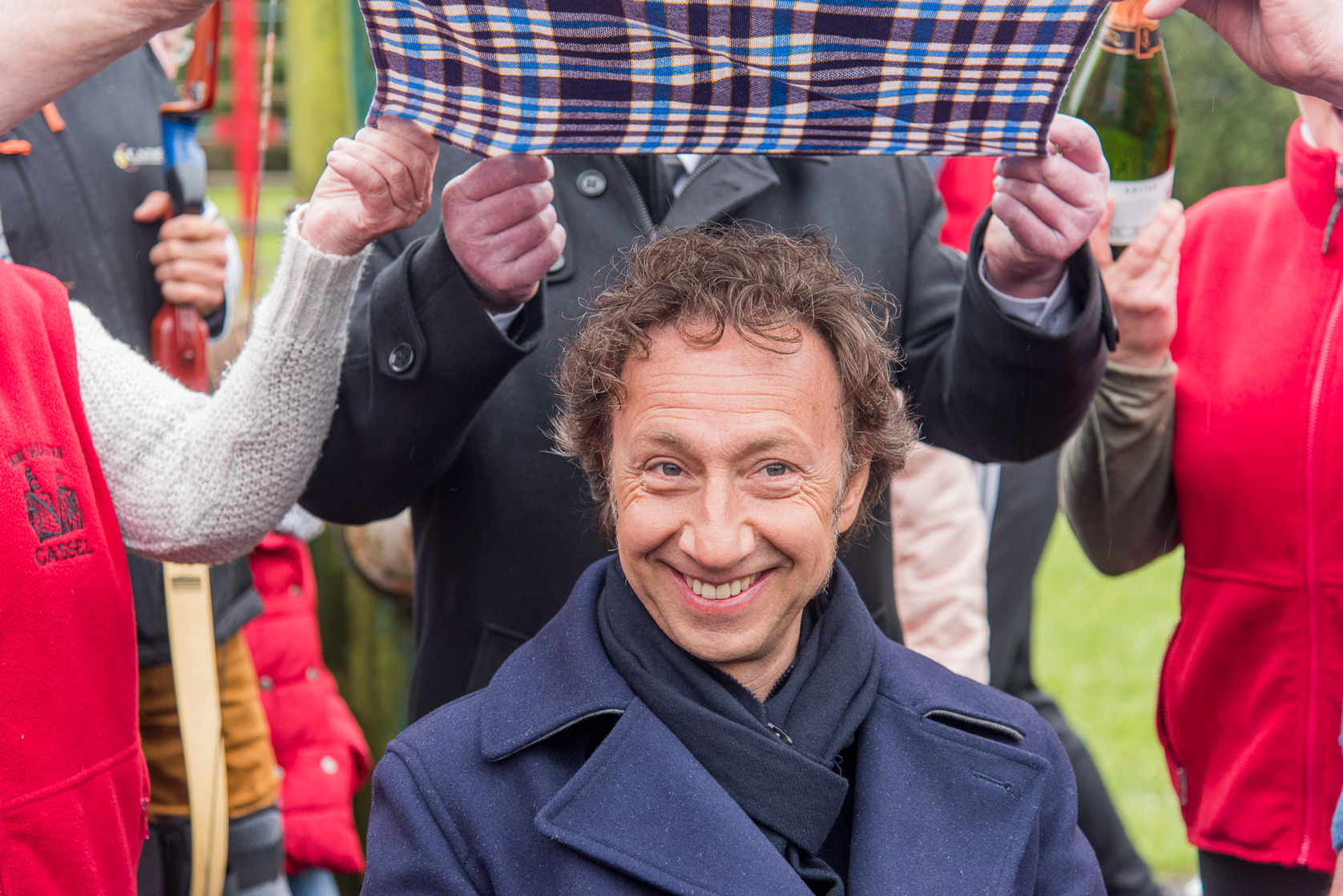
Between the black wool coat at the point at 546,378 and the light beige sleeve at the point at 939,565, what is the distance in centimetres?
133

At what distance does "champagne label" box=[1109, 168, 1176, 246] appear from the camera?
257cm

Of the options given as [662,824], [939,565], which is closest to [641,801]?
[662,824]

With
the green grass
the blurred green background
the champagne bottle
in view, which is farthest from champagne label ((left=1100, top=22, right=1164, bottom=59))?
the green grass

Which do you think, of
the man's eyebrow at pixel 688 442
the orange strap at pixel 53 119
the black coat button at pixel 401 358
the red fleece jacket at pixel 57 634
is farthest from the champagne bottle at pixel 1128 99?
the orange strap at pixel 53 119

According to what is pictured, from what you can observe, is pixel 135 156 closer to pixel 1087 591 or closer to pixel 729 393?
pixel 729 393

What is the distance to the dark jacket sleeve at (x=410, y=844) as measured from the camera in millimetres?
1825

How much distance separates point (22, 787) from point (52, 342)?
67cm

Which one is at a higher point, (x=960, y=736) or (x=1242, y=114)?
(x=960, y=736)

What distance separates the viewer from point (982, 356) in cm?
234

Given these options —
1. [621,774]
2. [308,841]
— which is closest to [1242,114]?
[308,841]

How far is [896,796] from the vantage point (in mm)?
1999

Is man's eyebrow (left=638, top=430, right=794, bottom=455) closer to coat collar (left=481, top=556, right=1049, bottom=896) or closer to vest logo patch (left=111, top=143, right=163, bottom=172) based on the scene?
coat collar (left=481, top=556, right=1049, bottom=896)

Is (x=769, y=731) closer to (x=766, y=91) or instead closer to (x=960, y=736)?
(x=960, y=736)

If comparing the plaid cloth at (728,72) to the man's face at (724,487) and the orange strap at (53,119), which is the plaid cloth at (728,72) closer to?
the man's face at (724,487)
